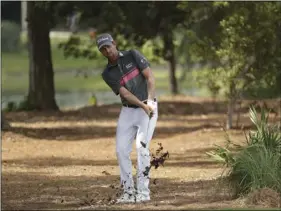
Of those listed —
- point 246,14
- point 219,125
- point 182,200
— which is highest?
point 246,14

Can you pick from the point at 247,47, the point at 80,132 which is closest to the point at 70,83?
the point at 80,132

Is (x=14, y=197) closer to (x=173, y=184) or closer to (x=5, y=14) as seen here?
(x=173, y=184)

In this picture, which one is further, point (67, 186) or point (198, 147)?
point (198, 147)

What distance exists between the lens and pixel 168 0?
22906mm

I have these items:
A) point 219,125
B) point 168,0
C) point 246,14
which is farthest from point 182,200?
point 168,0

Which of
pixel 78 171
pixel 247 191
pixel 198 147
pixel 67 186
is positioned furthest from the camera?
pixel 198 147

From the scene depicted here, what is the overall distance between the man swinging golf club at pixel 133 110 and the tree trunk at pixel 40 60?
14.3 metres

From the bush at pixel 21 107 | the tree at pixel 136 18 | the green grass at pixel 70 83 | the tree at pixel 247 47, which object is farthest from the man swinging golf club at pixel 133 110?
the green grass at pixel 70 83

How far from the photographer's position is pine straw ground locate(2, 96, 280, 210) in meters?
10.1

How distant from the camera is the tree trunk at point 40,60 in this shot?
79.4 ft

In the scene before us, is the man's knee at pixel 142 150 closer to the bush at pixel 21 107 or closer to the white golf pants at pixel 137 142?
the white golf pants at pixel 137 142

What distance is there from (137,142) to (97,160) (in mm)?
5690

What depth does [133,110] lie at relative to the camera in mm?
9656

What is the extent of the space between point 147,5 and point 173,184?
1324 cm
